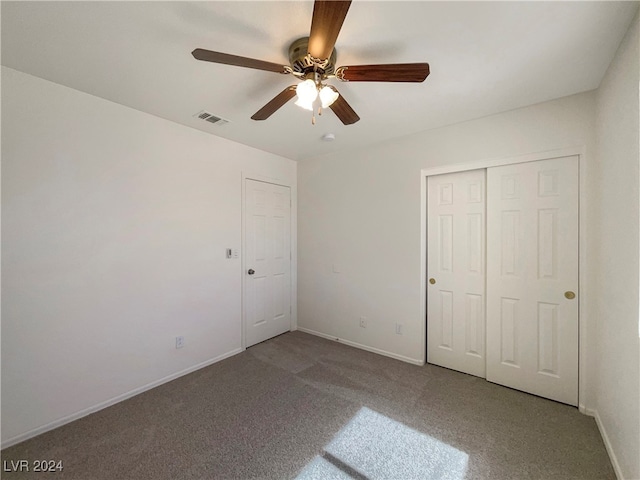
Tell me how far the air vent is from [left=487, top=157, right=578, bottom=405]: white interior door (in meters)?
2.56

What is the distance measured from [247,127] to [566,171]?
282cm

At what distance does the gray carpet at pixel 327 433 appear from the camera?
155 cm

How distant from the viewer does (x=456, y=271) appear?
2660 millimetres

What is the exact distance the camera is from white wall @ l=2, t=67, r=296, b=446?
1.77 metres

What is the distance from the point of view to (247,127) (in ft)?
8.76

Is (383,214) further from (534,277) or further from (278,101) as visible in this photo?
(278,101)

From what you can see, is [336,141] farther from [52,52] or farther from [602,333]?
[602,333]

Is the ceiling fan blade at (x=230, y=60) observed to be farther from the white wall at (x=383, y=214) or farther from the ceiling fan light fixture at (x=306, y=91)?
the white wall at (x=383, y=214)

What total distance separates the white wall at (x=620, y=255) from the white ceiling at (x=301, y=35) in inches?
9.8

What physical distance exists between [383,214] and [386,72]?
5.82 feet

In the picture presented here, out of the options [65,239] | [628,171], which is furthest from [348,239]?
[65,239]
